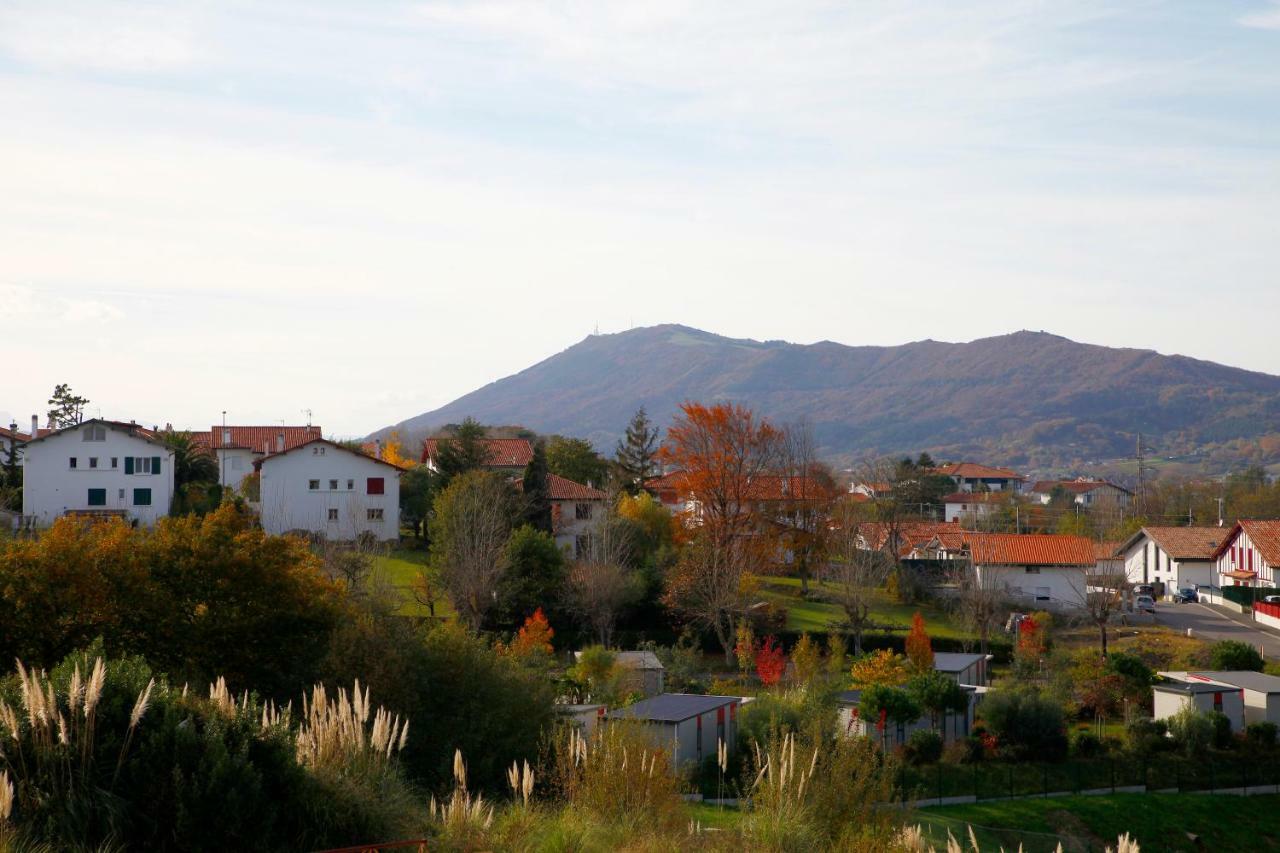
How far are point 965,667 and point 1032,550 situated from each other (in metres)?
18.8

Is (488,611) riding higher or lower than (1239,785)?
higher

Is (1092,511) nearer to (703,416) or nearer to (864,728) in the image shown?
(703,416)

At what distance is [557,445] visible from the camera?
227ft

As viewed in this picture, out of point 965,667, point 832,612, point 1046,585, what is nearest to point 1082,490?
point 1046,585

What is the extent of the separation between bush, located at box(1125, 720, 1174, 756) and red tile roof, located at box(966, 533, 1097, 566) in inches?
774

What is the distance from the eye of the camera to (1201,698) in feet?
102

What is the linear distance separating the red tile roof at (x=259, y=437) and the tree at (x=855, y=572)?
27051 millimetres

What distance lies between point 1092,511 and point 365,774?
8132 cm

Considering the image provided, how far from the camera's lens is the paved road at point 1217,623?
43250mm

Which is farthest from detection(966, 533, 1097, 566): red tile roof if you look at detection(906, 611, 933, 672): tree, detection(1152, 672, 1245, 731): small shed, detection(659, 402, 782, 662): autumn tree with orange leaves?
detection(1152, 672, 1245, 731): small shed

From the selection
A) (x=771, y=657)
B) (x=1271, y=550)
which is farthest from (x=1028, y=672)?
(x=1271, y=550)

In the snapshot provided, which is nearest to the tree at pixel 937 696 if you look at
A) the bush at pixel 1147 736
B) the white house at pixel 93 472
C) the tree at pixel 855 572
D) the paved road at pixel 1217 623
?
the bush at pixel 1147 736

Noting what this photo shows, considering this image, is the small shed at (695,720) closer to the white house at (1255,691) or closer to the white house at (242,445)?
the white house at (1255,691)

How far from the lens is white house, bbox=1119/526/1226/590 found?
58812 mm
